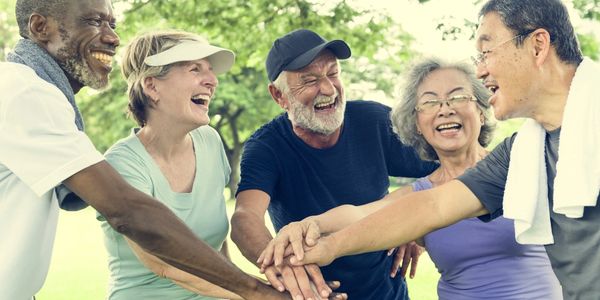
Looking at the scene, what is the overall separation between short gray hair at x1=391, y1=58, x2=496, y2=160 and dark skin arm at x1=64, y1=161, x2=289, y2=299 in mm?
1347

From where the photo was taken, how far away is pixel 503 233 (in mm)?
3725

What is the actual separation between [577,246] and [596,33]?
8.19 metres

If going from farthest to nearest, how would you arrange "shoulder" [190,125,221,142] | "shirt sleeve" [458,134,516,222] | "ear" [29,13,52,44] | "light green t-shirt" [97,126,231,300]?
"shoulder" [190,125,221,142] < "light green t-shirt" [97,126,231,300] < "ear" [29,13,52,44] < "shirt sleeve" [458,134,516,222]

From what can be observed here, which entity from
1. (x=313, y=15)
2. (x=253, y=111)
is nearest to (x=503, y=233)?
(x=313, y=15)

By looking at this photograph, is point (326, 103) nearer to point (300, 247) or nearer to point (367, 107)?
point (367, 107)

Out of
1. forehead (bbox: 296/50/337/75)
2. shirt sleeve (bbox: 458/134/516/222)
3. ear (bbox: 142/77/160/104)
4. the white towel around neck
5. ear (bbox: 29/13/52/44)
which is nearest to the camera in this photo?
the white towel around neck

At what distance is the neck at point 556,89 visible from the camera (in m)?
3.01

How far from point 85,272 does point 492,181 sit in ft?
41.7

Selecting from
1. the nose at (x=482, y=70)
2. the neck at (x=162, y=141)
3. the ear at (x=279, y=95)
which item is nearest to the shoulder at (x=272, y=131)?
the ear at (x=279, y=95)

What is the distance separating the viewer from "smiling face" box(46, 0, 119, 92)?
343 cm

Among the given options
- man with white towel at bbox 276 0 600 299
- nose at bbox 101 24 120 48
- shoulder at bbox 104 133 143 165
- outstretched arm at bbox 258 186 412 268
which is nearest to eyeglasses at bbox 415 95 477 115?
outstretched arm at bbox 258 186 412 268

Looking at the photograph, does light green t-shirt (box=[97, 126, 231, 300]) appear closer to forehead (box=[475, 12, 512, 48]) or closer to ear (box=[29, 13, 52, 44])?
ear (box=[29, 13, 52, 44])

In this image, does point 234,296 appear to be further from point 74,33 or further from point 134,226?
point 74,33

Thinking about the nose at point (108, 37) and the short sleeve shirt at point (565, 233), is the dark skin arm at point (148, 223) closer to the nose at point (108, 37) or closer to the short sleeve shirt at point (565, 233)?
the nose at point (108, 37)
